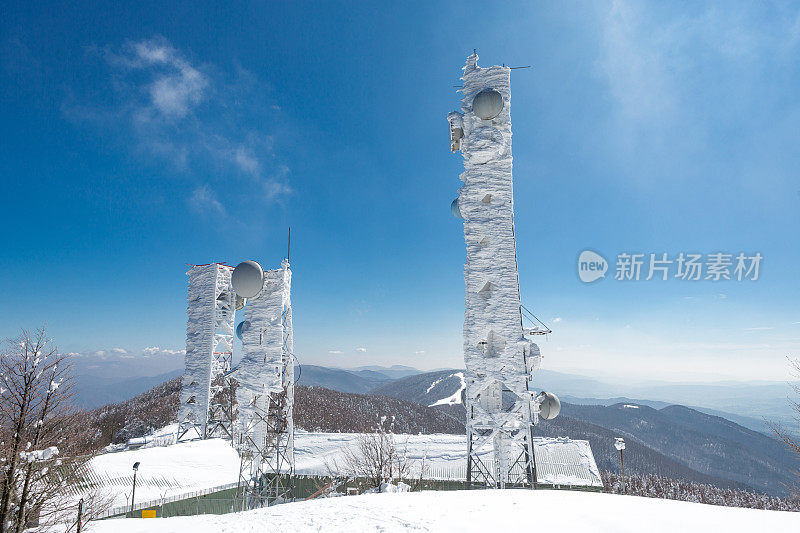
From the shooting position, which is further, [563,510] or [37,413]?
[37,413]

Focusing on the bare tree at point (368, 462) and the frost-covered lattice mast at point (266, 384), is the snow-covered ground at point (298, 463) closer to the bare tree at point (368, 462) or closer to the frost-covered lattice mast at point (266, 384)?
the bare tree at point (368, 462)

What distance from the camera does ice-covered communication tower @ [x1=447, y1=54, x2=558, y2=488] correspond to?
19.4m

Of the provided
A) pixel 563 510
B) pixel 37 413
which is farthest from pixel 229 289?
pixel 563 510

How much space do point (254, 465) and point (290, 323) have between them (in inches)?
315

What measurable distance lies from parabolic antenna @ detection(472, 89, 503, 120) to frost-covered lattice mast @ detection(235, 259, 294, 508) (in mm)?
13648

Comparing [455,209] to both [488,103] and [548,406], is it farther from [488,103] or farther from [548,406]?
[548,406]

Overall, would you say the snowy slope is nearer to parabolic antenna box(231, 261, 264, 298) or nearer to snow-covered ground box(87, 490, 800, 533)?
parabolic antenna box(231, 261, 264, 298)

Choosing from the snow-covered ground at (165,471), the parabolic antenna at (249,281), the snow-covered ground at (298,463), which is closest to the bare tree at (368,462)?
the snow-covered ground at (298,463)

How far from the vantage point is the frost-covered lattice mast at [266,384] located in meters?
21.5

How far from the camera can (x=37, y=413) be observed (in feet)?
39.1

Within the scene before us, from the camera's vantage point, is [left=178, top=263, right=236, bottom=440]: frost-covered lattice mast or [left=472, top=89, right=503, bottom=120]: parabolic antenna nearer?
[left=472, top=89, right=503, bottom=120]: parabolic antenna

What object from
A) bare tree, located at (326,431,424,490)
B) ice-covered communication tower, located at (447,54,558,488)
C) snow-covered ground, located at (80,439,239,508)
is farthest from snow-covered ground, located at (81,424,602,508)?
ice-covered communication tower, located at (447,54,558,488)

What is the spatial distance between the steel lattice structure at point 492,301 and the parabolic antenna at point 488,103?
0.16 feet

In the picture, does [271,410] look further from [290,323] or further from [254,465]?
[290,323]
